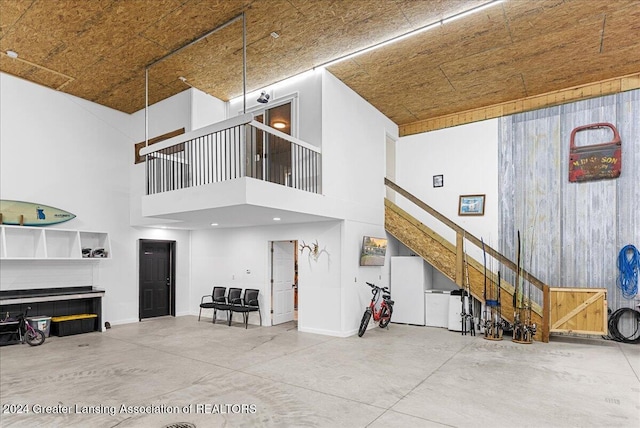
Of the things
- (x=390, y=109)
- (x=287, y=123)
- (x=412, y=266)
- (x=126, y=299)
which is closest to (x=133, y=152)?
(x=126, y=299)

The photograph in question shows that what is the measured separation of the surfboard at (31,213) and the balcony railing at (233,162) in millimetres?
2010

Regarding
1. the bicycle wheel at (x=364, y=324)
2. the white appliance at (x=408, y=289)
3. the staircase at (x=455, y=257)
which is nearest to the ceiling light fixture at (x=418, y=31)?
the staircase at (x=455, y=257)

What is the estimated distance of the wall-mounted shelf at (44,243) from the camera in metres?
7.35

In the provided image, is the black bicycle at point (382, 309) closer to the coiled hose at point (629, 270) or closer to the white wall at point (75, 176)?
the coiled hose at point (629, 270)

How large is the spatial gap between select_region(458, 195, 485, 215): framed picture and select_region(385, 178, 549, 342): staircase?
40.3 inches

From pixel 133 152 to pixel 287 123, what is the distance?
4344mm

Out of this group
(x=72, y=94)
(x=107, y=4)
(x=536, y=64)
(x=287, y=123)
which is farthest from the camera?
(x=72, y=94)

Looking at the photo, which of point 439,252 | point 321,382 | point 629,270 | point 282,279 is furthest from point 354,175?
point 629,270

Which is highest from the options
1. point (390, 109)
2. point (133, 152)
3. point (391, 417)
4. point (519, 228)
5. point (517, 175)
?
point (390, 109)

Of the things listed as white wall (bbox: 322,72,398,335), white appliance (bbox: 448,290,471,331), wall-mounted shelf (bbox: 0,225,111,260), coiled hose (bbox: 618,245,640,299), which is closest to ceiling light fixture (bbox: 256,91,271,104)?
white wall (bbox: 322,72,398,335)

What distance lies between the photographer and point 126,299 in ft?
30.0

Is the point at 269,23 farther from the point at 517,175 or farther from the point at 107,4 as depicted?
the point at 517,175

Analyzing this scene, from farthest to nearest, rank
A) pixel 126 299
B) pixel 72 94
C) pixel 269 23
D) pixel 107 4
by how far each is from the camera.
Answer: pixel 126 299 < pixel 72 94 < pixel 269 23 < pixel 107 4

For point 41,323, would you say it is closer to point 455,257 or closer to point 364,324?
point 364,324
